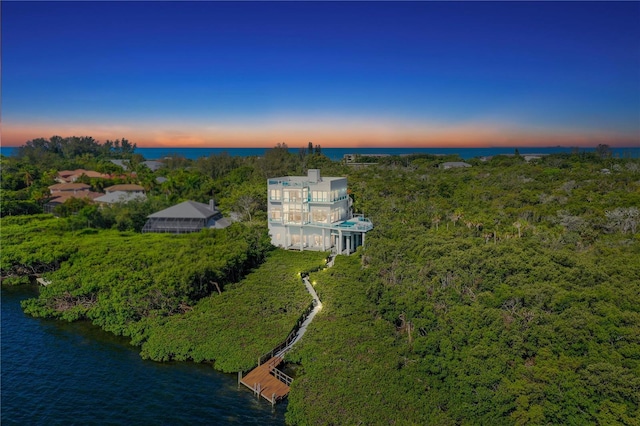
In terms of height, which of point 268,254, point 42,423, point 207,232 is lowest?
point 42,423

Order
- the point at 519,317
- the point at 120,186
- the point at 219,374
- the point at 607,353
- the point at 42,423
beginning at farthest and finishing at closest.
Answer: the point at 120,186 < the point at 219,374 < the point at 519,317 < the point at 42,423 < the point at 607,353

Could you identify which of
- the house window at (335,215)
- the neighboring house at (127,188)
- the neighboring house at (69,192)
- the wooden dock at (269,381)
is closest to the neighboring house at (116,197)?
the neighboring house at (69,192)

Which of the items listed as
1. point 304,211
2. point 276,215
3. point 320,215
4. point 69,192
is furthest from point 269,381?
point 69,192

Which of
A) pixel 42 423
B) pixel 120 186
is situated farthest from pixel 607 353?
pixel 120 186

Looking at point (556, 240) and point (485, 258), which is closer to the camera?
point (485, 258)

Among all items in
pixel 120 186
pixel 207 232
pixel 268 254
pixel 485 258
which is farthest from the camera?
pixel 120 186

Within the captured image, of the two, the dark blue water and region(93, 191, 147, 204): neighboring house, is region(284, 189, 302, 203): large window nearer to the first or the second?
the dark blue water

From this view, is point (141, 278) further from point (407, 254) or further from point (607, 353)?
point (607, 353)
